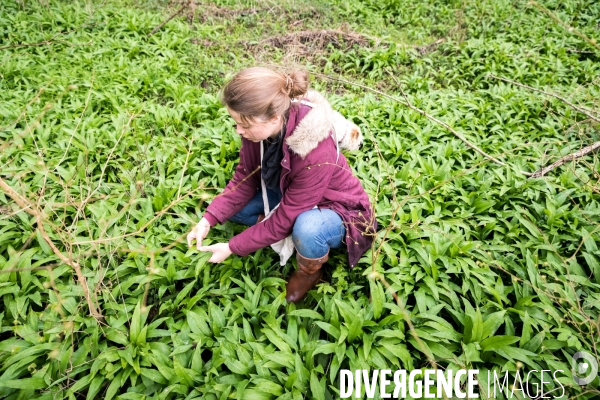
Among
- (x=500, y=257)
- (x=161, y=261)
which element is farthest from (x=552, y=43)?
(x=161, y=261)

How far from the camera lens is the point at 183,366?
2135 mm

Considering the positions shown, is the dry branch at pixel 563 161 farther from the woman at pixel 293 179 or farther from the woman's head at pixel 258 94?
the woman's head at pixel 258 94

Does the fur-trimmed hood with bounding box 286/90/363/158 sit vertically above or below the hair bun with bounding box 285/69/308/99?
below

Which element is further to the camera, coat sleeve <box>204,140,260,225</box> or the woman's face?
coat sleeve <box>204,140,260,225</box>

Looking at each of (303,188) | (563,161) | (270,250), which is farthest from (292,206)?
(563,161)

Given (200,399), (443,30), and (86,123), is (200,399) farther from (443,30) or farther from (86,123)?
(443,30)

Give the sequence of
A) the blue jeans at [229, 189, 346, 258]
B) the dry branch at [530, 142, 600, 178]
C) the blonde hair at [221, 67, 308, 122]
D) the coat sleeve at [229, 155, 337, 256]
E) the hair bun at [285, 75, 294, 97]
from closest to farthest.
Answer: the blonde hair at [221, 67, 308, 122] → the hair bun at [285, 75, 294, 97] → the coat sleeve at [229, 155, 337, 256] → the blue jeans at [229, 189, 346, 258] → the dry branch at [530, 142, 600, 178]

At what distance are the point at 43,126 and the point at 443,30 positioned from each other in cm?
603

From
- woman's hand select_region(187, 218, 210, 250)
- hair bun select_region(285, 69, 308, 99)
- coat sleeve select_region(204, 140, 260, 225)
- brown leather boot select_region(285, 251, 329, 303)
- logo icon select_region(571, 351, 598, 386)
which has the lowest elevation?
brown leather boot select_region(285, 251, 329, 303)

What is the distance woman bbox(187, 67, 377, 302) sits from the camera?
1.95 meters

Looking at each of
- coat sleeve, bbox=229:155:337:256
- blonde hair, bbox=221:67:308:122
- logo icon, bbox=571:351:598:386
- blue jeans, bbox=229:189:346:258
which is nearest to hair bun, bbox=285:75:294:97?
blonde hair, bbox=221:67:308:122

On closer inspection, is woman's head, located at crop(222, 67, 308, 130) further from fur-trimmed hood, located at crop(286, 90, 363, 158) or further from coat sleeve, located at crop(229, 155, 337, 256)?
coat sleeve, located at crop(229, 155, 337, 256)

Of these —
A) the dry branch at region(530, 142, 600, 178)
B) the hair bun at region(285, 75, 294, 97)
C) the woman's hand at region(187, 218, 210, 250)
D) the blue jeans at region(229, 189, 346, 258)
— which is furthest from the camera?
the dry branch at region(530, 142, 600, 178)

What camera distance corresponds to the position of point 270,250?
2.87 metres
